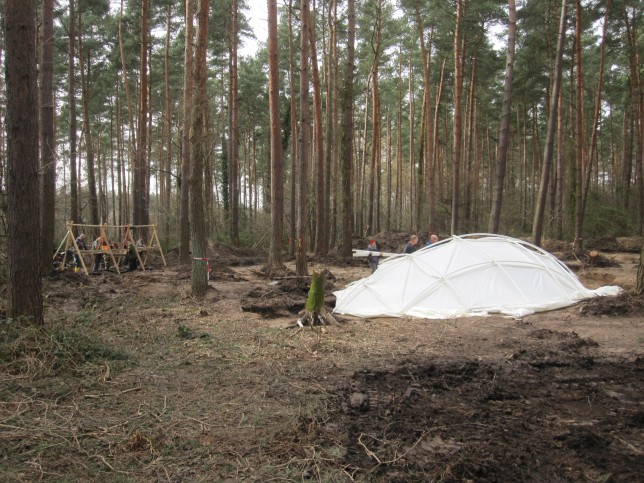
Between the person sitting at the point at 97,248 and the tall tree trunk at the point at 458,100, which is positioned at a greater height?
the tall tree trunk at the point at 458,100

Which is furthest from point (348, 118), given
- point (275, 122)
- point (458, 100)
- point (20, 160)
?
point (20, 160)

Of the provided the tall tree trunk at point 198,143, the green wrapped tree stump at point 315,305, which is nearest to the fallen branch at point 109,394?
the green wrapped tree stump at point 315,305

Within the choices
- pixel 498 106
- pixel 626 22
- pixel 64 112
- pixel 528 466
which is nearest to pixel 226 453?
pixel 528 466

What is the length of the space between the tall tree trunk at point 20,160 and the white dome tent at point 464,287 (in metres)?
5.58

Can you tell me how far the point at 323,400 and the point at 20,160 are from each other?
170 inches

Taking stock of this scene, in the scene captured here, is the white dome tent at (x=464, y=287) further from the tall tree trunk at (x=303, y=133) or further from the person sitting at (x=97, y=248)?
the person sitting at (x=97, y=248)

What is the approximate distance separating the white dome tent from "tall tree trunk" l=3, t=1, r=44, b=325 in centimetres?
558

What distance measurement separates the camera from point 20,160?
5188 mm

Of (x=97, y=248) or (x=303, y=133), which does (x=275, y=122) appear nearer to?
(x=303, y=133)

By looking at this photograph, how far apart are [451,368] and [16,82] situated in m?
6.06

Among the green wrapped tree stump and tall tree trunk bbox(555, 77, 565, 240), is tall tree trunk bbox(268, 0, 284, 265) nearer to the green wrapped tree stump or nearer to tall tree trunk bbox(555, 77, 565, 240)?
the green wrapped tree stump

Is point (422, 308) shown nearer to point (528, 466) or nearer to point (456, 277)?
point (456, 277)

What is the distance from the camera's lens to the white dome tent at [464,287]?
9.09m

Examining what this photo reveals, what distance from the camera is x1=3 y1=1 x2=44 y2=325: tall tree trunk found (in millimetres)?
5172
